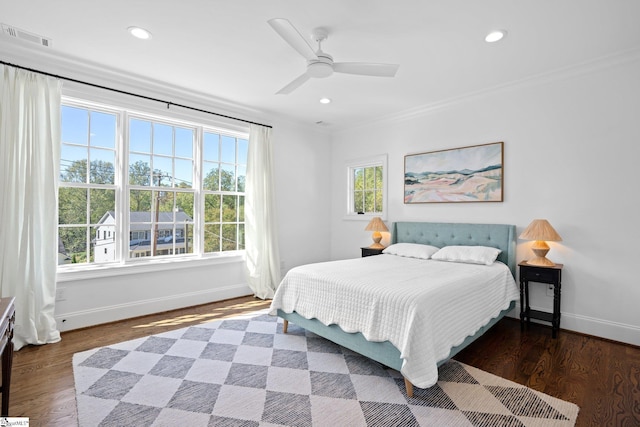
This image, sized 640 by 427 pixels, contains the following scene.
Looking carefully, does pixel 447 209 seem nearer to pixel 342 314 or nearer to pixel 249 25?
pixel 342 314

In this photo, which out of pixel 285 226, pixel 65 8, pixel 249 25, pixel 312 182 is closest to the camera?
pixel 65 8

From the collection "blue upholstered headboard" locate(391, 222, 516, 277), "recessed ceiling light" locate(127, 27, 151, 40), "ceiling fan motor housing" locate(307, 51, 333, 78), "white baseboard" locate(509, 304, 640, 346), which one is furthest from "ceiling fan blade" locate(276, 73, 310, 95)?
"white baseboard" locate(509, 304, 640, 346)

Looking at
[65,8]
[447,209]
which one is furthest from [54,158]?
[447,209]

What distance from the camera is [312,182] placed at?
5.53 metres

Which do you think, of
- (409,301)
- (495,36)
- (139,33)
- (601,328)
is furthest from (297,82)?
(601,328)

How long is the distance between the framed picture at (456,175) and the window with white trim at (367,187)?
0.43m

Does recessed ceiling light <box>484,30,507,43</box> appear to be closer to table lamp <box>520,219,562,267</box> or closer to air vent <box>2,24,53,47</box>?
table lamp <box>520,219,562,267</box>

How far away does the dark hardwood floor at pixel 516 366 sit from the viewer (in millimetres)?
1989

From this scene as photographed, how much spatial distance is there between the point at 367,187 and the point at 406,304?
3276mm

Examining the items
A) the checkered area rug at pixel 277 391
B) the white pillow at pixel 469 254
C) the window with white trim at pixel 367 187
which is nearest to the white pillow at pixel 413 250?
the white pillow at pixel 469 254

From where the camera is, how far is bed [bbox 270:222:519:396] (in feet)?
6.98

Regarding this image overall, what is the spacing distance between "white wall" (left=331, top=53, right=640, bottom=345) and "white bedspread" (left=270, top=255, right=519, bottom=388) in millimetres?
653

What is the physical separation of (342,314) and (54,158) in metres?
3.08

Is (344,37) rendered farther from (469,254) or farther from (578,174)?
(578,174)
